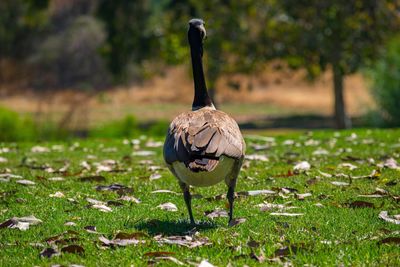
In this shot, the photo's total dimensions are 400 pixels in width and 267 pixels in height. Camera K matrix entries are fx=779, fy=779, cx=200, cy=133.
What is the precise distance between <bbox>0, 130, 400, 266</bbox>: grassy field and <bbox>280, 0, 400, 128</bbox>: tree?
15.4m

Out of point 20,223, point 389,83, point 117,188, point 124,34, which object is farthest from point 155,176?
point 124,34

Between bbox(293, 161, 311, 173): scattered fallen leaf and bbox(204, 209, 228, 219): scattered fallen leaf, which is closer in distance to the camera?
bbox(204, 209, 228, 219): scattered fallen leaf

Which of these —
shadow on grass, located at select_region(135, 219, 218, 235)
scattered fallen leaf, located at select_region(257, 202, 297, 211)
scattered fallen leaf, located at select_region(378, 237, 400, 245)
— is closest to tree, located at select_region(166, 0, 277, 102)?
scattered fallen leaf, located at select_region(257, 202, 297, 211)

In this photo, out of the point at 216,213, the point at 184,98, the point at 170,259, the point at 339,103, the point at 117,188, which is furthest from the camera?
the point at 184,98

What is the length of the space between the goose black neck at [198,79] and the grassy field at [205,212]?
1.22 m

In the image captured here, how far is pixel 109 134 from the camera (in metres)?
22.5

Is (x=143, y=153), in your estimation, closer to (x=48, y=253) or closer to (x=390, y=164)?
(x=390, y=164)

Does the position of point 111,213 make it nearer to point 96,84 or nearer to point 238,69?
point 238,69

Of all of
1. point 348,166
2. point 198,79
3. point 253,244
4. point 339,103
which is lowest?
point 339,103

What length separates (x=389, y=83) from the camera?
27.3m

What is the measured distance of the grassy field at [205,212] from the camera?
6527 mm

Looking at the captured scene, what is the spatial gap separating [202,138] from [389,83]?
21174 millimetres

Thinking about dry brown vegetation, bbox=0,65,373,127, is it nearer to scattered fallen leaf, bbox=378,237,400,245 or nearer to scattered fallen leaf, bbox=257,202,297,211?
scattered fallen leaf, bbox=257,202,297,211

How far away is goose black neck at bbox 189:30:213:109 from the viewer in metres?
Result: 8.81
